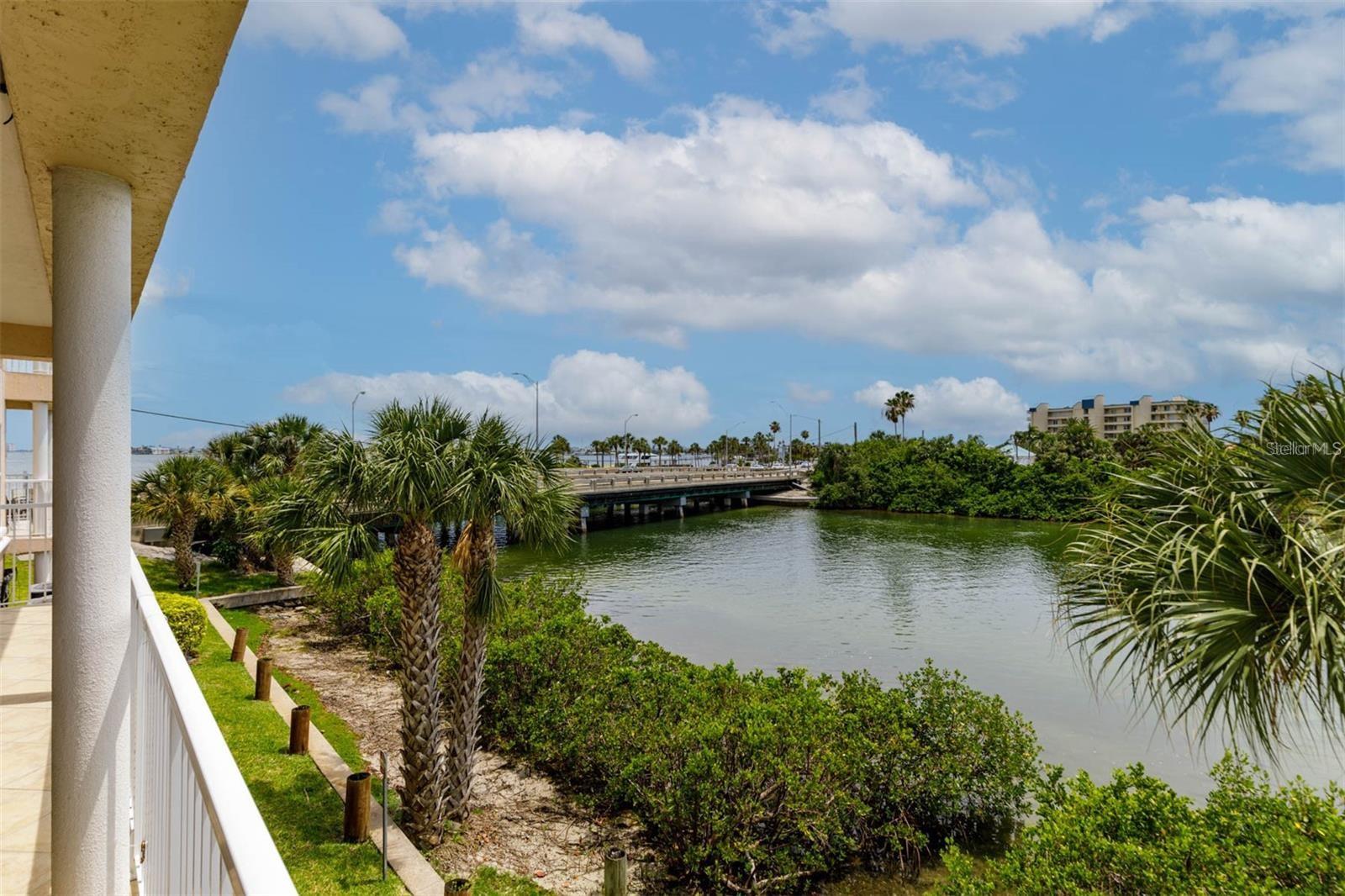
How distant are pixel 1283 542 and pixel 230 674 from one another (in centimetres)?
1361

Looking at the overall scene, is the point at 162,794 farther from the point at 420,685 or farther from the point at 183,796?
the point at 420,685

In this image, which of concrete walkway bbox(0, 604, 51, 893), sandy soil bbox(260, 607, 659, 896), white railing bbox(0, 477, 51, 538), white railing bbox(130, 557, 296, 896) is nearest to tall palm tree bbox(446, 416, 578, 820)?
sandy soil bbox(260, 607, 659, 896)

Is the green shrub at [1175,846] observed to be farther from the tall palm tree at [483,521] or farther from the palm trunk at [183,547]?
the palm trunk at [183,547]

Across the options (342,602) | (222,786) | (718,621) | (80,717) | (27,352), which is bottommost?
(718,621)

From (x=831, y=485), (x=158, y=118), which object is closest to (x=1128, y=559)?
(x=158, y=118)

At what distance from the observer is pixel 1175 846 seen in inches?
223

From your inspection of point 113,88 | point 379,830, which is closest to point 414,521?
point 379,830

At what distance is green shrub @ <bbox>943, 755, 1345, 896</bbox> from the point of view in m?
5.18

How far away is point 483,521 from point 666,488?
44843 millimetres

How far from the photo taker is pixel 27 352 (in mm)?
6766

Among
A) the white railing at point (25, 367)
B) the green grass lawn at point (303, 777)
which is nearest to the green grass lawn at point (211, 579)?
the white railing at point (25, 367)

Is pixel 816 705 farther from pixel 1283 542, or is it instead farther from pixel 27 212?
pixel 27 212

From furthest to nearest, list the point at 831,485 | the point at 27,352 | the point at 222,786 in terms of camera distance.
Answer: the point at 831,485, the point at 27,352, the point at 222,786

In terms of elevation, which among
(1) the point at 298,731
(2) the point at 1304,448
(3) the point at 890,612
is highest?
(2) the point at 1304,448
